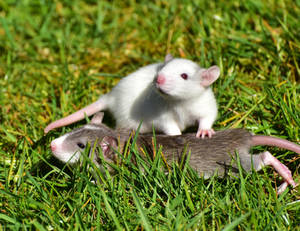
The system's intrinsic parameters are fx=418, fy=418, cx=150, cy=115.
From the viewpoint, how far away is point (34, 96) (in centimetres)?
515

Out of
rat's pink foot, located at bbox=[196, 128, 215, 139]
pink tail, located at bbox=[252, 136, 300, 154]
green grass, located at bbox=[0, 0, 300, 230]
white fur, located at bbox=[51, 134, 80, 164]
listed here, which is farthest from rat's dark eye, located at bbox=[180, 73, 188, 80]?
white fur, located at bbox=[51, 134, 80, 164]

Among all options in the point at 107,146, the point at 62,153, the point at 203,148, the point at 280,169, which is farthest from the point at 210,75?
the point at 62,153

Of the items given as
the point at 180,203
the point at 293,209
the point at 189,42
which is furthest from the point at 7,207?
the point at 189,42

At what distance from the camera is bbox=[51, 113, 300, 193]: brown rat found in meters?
3.74

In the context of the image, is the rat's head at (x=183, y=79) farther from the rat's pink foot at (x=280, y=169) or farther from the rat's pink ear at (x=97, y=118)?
the rat's pink foot at (x=280, y=169)

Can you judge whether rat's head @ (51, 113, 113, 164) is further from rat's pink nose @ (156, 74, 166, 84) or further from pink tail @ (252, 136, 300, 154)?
pink tail @ (252, 136, 300, 154)

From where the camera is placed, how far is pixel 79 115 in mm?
4469

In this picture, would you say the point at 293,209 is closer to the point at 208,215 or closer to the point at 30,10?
the point at 208,215

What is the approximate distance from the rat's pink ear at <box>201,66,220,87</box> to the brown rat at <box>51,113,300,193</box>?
0.52 meters

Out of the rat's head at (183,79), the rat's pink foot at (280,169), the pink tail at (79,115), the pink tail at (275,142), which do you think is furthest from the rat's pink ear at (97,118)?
the rat's pink foot at (280,169)

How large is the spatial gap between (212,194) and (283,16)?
298 cm

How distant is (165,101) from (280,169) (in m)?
1.34

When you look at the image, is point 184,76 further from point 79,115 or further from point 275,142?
point 79,115

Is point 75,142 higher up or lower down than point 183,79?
lower down
